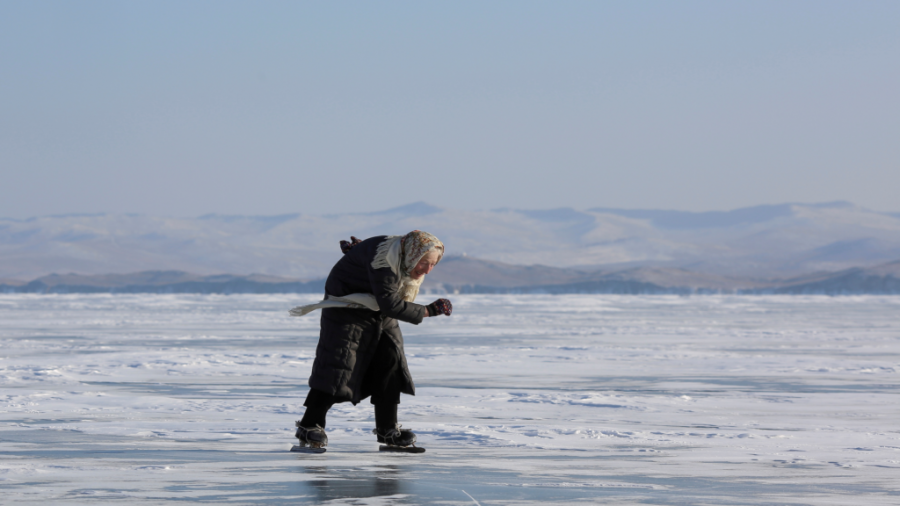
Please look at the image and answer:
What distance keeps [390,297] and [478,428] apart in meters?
1.46

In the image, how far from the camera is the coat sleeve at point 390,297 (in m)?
4.74

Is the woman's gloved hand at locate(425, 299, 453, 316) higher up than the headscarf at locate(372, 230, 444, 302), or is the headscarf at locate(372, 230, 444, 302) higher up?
the headscarf at locate(372, 230, 444, 302)

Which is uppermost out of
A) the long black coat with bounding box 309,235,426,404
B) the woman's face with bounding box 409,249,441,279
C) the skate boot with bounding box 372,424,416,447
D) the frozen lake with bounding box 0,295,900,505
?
the woman's face with bounding box 409,249,441,279

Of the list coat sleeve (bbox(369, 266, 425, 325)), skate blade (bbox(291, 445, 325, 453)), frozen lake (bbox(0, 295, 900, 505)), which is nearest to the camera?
frozen lake (bbox(0, 295, 900, 505))

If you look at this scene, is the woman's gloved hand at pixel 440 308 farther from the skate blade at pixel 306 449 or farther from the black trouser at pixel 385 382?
the skate blade at pixel 306 449

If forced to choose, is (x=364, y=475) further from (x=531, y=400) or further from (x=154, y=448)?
(x=531, y=400)

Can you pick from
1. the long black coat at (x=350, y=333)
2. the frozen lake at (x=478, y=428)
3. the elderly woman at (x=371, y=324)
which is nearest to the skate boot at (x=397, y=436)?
the elderly woman at (x=371, y=324)

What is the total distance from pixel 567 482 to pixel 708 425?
7.55ft

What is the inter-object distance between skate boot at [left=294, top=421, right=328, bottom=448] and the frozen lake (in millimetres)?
70

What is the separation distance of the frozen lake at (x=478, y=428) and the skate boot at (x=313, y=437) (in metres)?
0.07

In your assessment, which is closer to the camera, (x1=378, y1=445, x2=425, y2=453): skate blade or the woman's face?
the woman's face

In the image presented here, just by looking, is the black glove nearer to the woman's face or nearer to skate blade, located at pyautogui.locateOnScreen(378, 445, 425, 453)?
the woman's face

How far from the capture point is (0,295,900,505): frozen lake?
13.1 ft

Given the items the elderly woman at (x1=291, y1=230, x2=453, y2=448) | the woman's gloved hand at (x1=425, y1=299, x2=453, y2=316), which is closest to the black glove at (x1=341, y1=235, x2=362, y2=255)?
the elderly woman at (x1=291, y1=230, x2=453, y2=448)
